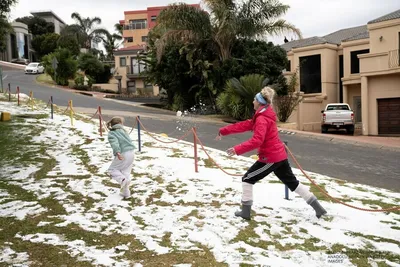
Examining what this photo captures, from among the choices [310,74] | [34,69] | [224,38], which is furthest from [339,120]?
[34,69]

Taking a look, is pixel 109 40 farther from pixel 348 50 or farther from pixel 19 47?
pixel 348 50

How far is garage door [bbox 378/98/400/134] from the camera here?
65.3 feet

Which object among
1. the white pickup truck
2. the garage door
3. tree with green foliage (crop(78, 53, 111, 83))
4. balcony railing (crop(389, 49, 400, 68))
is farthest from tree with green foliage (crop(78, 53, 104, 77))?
balcony railing (crop(389, 49, 400, 68))

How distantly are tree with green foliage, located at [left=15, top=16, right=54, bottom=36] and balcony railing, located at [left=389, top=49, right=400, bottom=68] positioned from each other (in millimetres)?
59988

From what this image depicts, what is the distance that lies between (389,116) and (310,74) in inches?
320

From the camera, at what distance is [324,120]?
19859 millimetres

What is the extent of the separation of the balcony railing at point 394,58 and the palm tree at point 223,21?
4.70 metres

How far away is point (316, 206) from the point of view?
16.4ft

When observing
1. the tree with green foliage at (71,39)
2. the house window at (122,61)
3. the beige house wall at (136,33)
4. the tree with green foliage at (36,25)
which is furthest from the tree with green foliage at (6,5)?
the tree with green foliage at (36,25)

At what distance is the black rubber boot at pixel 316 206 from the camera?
4.96 m

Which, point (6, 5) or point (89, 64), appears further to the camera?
point (89, 64)

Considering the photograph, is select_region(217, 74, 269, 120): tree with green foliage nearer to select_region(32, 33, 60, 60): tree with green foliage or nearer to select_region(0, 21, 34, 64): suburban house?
select_region(32, 33, 60, 60): tree with green foliage

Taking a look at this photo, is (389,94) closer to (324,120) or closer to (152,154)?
(324,120)

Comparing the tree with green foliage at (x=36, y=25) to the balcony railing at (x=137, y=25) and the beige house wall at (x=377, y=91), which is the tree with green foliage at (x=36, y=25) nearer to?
the balcony railing at (x=137, y=25)
